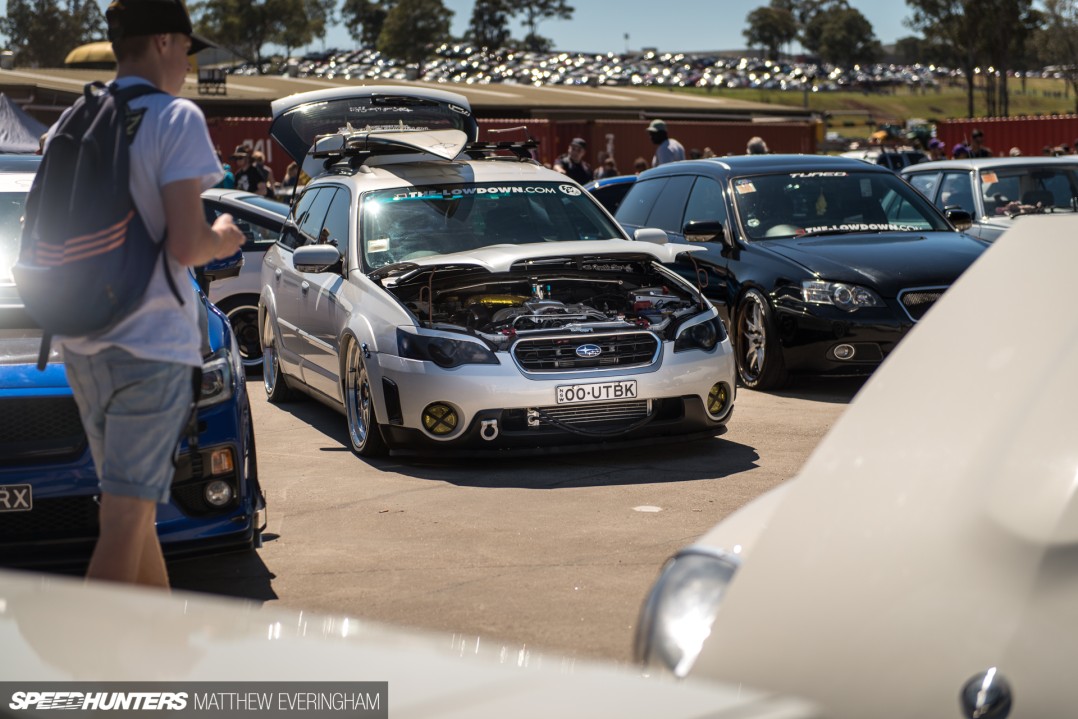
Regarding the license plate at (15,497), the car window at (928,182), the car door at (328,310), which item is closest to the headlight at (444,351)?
the car door at (328,310)

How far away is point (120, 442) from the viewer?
3762 millimetres

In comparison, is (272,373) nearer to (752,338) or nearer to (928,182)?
(752,338)

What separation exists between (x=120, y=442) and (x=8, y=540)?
146 cm

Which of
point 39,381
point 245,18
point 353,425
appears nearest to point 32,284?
point 39,381

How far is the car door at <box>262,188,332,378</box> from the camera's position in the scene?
9.34m

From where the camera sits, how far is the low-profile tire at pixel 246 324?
39.6ft

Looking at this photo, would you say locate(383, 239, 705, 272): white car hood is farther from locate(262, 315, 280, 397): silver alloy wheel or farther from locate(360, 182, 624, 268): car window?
locate(262, 315, 280, 397): silver alloy wheel

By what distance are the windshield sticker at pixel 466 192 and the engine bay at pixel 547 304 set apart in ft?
2.71

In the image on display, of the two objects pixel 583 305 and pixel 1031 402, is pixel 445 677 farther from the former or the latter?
pixel 583 305

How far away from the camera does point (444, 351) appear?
755 centimetres

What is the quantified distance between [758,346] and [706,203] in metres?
1.53

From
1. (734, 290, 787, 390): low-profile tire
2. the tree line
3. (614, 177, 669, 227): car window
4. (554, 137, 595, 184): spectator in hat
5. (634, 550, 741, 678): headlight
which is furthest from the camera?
the tree line

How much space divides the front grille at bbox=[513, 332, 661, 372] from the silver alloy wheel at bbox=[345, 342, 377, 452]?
0.93 metres

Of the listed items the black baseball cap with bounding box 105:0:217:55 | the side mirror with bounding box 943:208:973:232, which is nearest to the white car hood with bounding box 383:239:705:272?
the side mirror with bounding box 943:208:973:232
